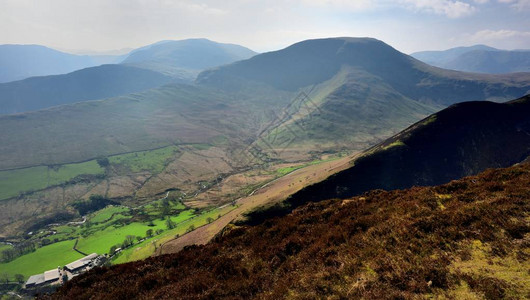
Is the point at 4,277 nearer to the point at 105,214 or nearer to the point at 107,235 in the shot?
the point at 107,235

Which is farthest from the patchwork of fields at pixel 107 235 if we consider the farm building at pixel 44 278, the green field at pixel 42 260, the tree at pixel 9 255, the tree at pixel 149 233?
the farm building at pixel 44 278

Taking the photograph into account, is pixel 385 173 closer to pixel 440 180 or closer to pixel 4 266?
pixel 440 180

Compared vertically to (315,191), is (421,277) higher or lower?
higher

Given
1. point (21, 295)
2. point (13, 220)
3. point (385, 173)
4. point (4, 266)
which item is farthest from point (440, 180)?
point (13, 220)

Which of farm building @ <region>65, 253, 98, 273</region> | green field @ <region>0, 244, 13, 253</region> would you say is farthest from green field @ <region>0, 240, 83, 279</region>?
green field @ <region>0, 244, 13, 253</region>

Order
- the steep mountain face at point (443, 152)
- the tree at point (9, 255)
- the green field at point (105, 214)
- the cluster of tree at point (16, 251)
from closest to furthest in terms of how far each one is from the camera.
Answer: the steep mountain face at point (443, 152) → the tree at point (9, 255) → the cluster of tree at point (16, 251) → the green field at point (105, 214)

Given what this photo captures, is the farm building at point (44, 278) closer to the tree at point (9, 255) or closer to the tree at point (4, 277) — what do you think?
the tree at point (4, 277)

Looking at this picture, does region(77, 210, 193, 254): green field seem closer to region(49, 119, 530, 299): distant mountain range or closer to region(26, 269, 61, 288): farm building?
region(26, 269, 61, 288): farm building
